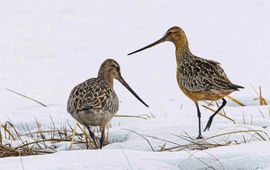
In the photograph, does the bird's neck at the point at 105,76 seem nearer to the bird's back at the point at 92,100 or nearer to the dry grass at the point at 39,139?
the bird's back at the point at 92,100

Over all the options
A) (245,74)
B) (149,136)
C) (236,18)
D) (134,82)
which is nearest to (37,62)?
(134,82)

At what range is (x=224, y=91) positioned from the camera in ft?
20.1

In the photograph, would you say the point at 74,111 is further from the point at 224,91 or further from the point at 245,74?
the point at 245,74

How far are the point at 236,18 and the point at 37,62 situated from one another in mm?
4234

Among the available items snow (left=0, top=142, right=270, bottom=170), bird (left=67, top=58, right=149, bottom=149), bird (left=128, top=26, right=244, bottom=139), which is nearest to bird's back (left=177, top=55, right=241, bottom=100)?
bird (left=128, top=26, right=244, bottom=139)

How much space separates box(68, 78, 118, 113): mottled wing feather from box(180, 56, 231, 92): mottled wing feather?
2.23 ft

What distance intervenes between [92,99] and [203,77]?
3.29 ft

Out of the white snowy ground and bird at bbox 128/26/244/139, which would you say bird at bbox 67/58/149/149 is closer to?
the white snowy ground

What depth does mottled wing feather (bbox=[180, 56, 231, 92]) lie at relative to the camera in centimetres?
615

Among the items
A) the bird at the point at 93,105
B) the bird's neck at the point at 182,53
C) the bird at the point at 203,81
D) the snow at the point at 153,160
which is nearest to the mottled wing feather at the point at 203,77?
the bird at the point at 203,81

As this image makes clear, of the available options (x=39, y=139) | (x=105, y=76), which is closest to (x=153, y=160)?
(x=39, y=139)

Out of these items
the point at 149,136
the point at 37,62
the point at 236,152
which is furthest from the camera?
the point at 37,62

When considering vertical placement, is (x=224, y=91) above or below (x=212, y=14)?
below

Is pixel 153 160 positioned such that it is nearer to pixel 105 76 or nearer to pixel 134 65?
pixel 105 76
